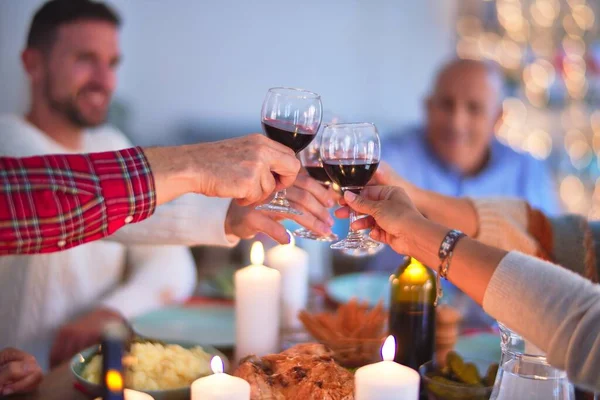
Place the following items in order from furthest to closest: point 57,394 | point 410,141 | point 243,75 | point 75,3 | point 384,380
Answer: point 243,75, point 410,141, point 75,3, point 57,394, point 384,380

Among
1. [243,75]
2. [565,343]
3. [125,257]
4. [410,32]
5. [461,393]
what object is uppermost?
[410,32]

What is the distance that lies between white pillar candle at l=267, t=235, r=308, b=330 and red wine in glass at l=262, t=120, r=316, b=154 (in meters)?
0.34

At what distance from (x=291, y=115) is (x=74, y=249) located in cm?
→ 109

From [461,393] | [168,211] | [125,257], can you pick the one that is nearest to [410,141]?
[125,257]

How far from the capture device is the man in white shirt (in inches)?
65.6

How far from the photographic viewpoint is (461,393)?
865 millimetres

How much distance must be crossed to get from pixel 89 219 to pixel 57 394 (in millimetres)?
321

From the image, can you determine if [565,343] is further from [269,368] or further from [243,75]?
[243,75]

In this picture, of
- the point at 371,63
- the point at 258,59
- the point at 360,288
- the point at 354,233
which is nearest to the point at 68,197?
the point at 354,233

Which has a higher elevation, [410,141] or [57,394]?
[410,141]

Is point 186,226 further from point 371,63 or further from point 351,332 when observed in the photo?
point 371,63

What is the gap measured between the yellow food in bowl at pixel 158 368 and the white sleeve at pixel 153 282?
2.55 feet

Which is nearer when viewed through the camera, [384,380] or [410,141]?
[384,380]

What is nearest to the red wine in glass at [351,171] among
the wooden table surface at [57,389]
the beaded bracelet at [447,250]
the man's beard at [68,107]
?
the beaded bracelet at [447,250]
